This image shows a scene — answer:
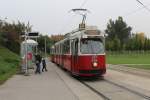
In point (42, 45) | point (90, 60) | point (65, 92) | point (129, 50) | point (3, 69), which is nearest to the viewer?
point (65, 92)

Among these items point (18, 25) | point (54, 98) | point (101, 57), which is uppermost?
point (18, 25)

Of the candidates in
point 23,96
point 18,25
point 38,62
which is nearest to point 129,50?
point 18,25

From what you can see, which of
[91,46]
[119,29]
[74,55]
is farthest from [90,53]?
[119,29]

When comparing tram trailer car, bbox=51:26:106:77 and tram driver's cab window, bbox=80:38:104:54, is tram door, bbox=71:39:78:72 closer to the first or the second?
tram trailer car, bbox=51:26:106:77

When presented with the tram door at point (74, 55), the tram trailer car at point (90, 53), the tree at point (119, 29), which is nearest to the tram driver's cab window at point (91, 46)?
the tram trailer car at point (90, 53)

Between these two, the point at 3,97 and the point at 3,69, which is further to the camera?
the point at 3,69

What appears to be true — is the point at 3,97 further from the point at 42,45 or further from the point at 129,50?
the point at 129,50

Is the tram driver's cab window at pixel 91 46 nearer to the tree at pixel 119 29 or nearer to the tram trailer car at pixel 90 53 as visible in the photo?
the tram trailer car at pixel 90 53

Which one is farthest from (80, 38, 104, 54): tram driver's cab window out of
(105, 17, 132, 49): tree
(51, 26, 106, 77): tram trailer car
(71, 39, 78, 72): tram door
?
(105, 17, 132, 49): tree

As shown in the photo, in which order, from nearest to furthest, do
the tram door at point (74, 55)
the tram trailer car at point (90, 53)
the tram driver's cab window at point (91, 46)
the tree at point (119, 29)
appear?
1. the tram trailer car at point (90, 53)
2. the tram driver's cab window at point (91, 46)
3. the tram door at point (74, 55)
4. the tree at point (119, 29)

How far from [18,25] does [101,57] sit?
59261 mm

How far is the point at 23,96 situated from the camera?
17281 mm

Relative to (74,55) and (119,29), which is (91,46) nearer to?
(74,55)

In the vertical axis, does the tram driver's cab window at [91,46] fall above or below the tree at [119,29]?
below
